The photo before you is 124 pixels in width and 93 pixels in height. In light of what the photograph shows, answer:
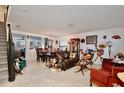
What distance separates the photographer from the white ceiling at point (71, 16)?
3.55 meters

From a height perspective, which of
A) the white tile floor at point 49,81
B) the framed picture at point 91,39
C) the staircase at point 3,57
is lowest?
the white tile floor at point 49,81

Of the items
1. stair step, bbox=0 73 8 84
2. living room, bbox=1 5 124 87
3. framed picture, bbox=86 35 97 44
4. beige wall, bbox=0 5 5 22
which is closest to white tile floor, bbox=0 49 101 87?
living room, bbox=1 5 124 87

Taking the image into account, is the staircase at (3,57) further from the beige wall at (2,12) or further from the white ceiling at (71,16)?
the white ceiling at (71,16)

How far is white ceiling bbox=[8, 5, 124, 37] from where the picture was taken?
3549 mm

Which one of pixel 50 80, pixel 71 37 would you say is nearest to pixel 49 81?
pixel 50 80

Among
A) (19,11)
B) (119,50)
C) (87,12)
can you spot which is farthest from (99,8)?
(19,11)

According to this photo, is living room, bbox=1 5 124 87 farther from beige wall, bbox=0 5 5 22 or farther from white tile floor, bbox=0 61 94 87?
beige wall, bbox=0 5 5 22

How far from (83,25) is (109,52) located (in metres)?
1.59

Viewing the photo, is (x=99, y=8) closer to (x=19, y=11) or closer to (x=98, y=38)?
(x=98, y=38)

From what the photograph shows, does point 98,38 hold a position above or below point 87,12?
below

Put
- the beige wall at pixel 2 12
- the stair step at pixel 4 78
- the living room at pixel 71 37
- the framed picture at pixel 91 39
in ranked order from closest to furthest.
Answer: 1. the stair step at pixel 4 78
2. the living room at pixel 71 37
3. the beige wall at pixel 2 12
4. the framed picture at pixel 91 39

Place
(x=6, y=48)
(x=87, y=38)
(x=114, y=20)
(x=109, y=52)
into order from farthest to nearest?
(x=87, y=38), (x=109, y=52), (x=114, y=20), (x=6, y=48)

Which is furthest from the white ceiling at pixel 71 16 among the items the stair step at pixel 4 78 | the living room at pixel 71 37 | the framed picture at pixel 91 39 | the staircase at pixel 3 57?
the stair step at pixel 4 78

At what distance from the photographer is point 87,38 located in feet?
18.2
